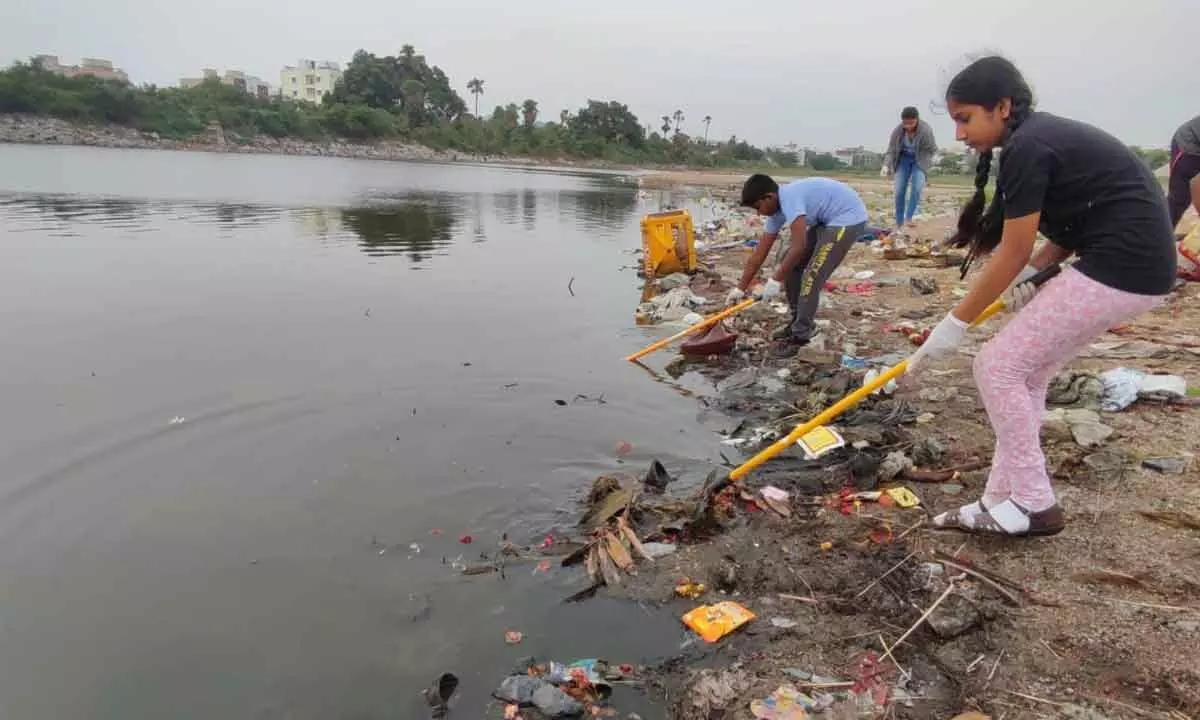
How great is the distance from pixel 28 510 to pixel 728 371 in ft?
19.8

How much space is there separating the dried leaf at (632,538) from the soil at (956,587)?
127 mm

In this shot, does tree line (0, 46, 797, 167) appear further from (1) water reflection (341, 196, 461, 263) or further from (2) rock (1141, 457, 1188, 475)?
(2) rock (1141, 457, 1188, 475)

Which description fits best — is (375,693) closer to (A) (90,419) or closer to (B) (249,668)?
(B) (249,668)

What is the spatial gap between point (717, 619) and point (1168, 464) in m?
2.89

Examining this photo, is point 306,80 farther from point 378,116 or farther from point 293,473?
point 293,473

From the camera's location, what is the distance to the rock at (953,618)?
9.63 feet

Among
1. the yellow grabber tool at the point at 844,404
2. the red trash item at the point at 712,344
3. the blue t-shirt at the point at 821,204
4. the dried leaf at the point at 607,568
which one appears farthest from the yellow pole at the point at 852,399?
the blue t-shirt at the point at 821,204

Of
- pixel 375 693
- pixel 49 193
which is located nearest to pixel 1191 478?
pixel 375 693

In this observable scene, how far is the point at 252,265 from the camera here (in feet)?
40.3

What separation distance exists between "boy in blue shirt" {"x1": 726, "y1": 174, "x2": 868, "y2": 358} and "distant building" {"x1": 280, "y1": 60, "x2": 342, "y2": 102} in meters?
142

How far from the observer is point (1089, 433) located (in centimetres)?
441

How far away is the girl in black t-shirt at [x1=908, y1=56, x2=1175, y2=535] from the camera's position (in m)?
2.93

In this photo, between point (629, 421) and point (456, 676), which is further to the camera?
point (629, 421)

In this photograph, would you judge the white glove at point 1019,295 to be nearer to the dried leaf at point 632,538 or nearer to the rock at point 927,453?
the rock at point 927,453
